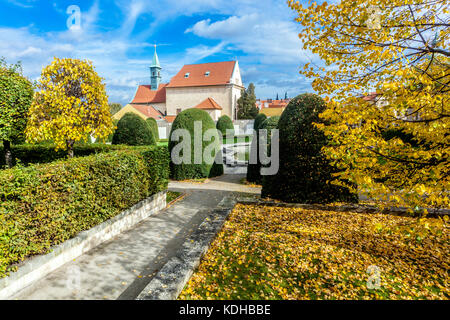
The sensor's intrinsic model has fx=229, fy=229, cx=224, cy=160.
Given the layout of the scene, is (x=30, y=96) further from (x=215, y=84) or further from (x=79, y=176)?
(x=215, y=84)

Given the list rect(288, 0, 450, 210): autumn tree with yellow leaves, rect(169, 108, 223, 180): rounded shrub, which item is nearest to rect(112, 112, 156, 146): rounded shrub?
rect(169, 108, 223, 180): rounded shrub

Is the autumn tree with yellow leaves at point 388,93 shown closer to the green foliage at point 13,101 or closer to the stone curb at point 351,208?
the stone curb at point 351,208

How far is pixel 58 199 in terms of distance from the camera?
444cm

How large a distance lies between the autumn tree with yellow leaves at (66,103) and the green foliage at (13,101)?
1.18 metres

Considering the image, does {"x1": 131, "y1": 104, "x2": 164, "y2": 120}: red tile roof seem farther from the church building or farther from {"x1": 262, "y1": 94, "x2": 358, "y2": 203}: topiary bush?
{"x1": 262, "y1": 94, "x2": 358, "y2": 203}: topiary bush

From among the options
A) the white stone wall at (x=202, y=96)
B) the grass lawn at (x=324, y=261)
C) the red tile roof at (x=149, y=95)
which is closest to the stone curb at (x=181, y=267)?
the grass lawn at (x=324, y=261)

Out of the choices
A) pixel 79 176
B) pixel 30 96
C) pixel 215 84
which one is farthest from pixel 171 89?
pixel 79 176

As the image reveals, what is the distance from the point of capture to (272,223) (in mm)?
6156

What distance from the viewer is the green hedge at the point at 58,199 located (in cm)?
365

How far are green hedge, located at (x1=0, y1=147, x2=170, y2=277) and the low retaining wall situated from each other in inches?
5.2

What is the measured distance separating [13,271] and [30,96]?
758 cm

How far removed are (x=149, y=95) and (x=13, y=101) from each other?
2208 inches

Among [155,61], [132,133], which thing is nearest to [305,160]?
[132,133]

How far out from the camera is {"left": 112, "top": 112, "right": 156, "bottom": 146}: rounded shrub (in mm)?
11781
